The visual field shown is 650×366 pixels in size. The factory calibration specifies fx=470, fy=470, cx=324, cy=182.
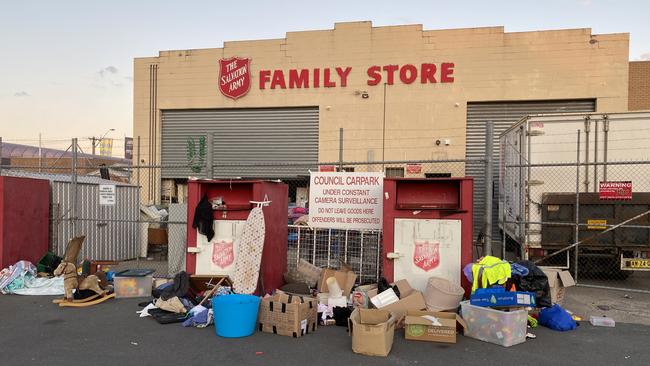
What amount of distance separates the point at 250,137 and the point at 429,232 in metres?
13.6

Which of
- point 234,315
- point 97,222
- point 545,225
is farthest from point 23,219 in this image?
point 545,225

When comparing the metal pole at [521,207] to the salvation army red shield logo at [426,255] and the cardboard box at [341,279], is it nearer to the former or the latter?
the salvation army red shield logo at [426,255]

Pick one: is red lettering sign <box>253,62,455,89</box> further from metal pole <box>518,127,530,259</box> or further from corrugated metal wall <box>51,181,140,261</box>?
metal pole <box>518,127,530,259</box>

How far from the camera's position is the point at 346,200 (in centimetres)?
832

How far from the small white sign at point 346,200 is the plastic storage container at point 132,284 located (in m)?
2.91

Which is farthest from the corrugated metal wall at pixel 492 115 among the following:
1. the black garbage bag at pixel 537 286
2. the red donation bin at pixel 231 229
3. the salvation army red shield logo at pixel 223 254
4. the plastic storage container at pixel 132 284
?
the plastic storage container at pixel 132 284

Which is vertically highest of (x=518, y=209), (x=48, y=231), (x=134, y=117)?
(x=134, y=117)

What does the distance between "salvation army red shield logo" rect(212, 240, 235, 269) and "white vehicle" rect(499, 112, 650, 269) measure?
4.76m

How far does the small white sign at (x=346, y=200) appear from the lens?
8.14 meters

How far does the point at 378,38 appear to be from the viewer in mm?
18266

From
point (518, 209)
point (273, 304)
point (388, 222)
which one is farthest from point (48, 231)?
point (518, 209)

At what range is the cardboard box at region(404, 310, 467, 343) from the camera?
17.5 feet

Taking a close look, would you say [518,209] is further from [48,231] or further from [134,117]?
[134,117]

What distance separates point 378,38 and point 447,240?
13.2 meters
